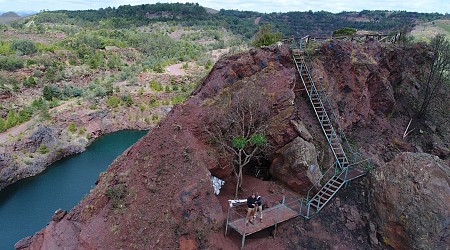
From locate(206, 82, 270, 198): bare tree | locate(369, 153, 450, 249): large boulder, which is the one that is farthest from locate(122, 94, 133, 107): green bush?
locate(369, 153, 450, 249): large boulder

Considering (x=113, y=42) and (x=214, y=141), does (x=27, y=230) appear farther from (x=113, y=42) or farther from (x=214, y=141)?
(x=113, y=42)

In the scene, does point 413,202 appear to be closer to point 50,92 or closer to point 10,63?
point 50,92

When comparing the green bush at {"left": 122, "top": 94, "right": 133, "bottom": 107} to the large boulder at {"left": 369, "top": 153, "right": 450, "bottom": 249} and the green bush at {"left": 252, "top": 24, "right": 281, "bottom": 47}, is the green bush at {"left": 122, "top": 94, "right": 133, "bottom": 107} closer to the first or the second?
the green bush at {"left": 252, "top": 24, "right": 281, "bottom": 47}


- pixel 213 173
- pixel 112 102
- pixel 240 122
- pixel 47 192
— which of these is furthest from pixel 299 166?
pixel 112 102

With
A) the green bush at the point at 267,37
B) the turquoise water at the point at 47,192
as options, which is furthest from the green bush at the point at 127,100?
the green bush at the point at 267,37

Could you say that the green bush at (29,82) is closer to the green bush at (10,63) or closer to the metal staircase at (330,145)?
the green bush at (10,63)
